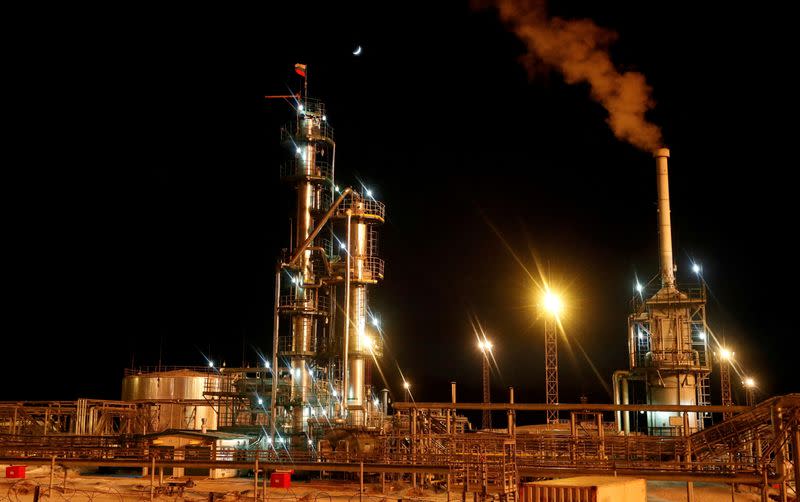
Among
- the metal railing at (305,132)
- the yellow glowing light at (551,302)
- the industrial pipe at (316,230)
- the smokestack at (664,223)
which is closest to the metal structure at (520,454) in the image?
the yellow glowing light at (551,302)

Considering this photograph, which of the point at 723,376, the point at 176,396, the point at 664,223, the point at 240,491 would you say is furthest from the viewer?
the point at 723,376

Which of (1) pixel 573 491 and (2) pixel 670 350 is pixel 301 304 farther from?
(1) pixel 573 491

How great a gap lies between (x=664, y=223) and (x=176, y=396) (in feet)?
116

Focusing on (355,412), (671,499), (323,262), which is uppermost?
(323,262)

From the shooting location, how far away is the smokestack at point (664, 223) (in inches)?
2099

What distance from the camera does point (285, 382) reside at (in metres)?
47.9

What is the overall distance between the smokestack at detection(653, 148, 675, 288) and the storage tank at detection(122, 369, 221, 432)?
30490 millimetres

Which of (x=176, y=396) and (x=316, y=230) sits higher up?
(x=316, y=230)

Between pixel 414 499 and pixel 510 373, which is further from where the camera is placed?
pixel 510 373

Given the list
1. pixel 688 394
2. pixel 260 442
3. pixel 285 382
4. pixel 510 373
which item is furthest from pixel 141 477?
pixel 510 373

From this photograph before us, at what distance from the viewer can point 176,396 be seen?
58.2m

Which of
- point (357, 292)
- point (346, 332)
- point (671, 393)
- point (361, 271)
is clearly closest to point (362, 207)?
point (361, 271)

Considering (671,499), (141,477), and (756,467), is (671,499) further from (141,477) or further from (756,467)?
(141,477)

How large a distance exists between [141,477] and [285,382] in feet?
31.8
